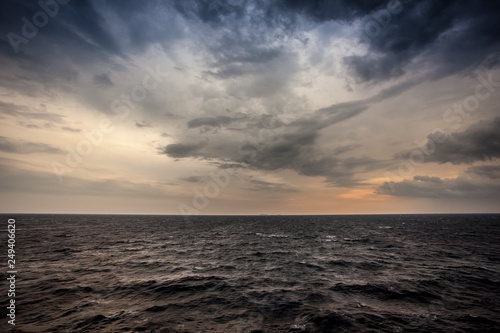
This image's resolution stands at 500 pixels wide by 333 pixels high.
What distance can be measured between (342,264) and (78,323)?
2942 centimetres

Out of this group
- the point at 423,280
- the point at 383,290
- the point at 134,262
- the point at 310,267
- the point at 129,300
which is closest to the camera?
the point at 129,300

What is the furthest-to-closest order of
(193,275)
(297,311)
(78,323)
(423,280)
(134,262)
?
1. (134,262)
2. (193,275)
3. (423,280)
4. (297,311)
5. (78,323)

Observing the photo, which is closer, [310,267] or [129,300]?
[129,300]

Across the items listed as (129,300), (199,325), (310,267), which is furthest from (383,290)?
(129,300)

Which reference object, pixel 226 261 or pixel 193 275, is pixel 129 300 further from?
pixel 226 261

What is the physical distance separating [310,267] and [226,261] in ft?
39.4

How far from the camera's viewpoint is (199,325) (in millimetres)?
14398

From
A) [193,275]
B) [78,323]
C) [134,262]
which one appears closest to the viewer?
[78,323]

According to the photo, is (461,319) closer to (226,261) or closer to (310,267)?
(310,267)

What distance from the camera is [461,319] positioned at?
1549 centimetres

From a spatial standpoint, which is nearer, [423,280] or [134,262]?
[423,280]

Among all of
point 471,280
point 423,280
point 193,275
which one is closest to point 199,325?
point 193,275

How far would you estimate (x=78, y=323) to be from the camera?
46.7ft

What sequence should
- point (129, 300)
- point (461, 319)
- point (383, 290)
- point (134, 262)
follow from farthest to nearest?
point (134, 262)
point (383, 290)
point (129, 300)
point (461, 319)
